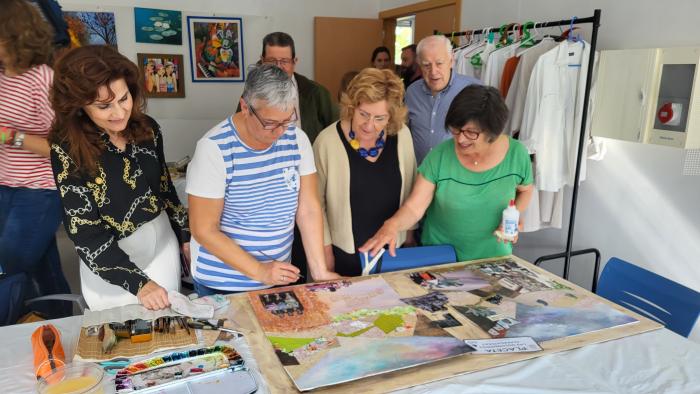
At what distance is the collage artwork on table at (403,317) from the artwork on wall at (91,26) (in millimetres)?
3841

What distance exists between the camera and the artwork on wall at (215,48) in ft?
14.9

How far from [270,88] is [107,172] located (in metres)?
0.51

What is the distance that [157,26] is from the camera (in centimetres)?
443

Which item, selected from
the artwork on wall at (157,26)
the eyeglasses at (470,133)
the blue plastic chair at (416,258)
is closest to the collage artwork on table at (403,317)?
the blue plastic chair at (416,258)

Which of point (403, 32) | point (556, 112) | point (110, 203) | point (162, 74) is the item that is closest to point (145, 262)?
point (110, 203)

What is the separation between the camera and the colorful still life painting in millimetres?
1071

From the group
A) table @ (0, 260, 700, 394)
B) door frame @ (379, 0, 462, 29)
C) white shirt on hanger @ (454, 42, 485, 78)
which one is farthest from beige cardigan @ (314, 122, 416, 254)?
door frame @ (379, 0, 462, 29)

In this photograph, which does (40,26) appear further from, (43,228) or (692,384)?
(692,384)

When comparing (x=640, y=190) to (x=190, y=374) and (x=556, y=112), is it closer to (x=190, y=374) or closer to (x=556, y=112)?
(x=556, y=112)

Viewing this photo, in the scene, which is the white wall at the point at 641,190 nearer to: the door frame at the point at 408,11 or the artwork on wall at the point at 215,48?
the door frame at the point at 408,11

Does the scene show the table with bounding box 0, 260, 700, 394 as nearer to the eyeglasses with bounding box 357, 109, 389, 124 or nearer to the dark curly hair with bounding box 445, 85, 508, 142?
the dark curly hair with bounding box 445, 85, 508, 142


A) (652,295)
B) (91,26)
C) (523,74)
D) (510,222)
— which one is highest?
(91,26)

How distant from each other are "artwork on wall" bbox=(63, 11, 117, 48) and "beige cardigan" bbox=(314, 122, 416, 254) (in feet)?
11.1

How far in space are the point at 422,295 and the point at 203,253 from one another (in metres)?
0.68
